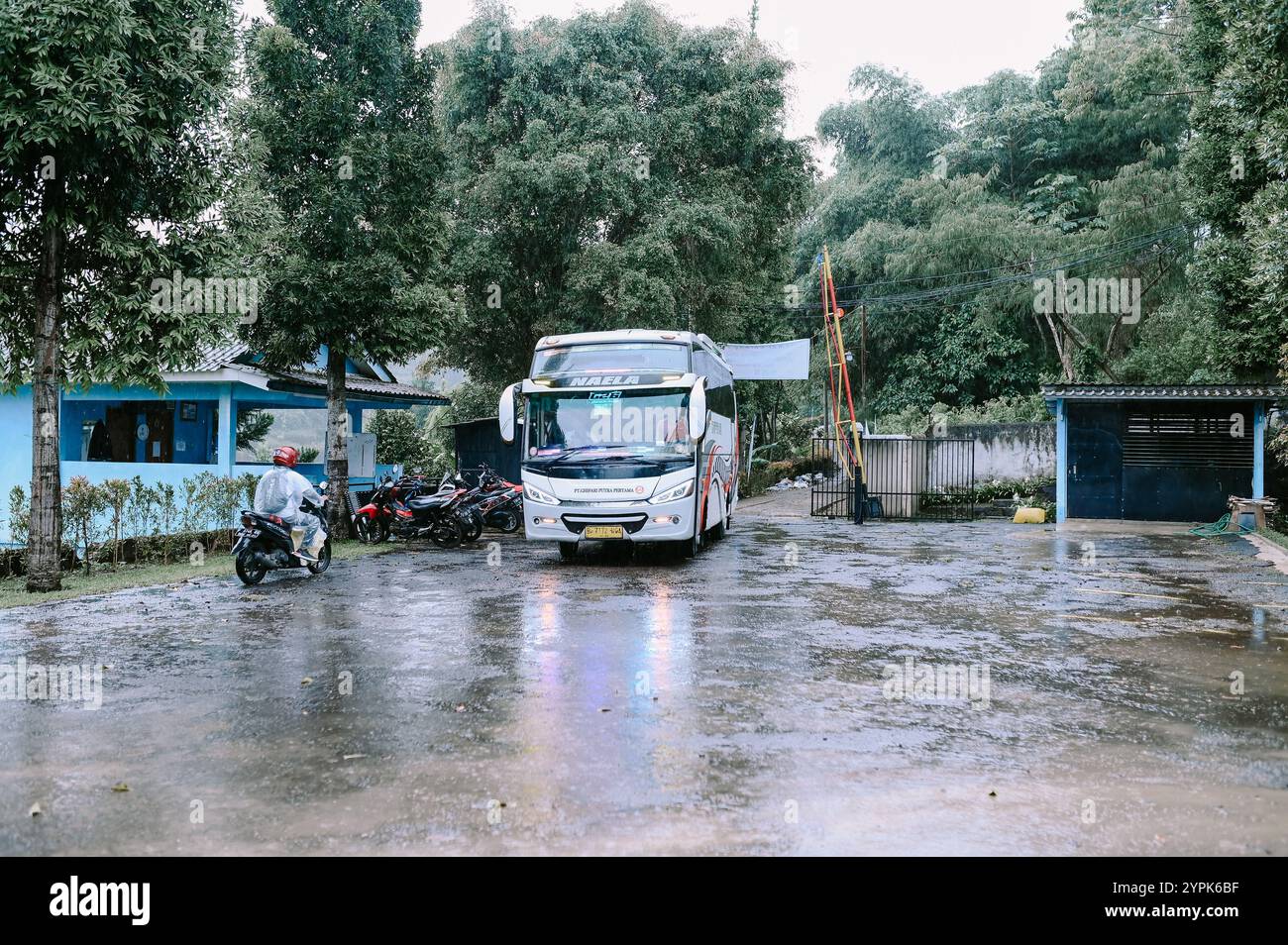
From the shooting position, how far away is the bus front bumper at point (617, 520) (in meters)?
14.0

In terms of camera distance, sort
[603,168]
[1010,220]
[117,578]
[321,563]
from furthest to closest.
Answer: [1010,220] → [603,168] → [321,563] → [117,578]

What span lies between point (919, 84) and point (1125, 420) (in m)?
25.9

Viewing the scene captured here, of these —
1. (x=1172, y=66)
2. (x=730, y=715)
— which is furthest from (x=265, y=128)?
(x=1172, y=66)

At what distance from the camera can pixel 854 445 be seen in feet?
77.0

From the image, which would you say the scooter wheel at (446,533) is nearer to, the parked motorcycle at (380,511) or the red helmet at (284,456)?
the parked motorcycle at (380,511)

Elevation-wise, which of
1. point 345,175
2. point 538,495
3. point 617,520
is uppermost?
point 345,175

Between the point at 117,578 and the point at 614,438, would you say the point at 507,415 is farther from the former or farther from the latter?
the point at 117,578

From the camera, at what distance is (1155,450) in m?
21.4

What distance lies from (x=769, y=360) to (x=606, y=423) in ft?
47.6

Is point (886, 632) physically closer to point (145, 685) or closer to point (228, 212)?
point (145, 685)

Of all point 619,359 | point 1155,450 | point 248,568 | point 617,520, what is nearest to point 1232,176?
point 1155,450

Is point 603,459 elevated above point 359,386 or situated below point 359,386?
below

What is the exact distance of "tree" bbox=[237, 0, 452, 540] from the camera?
16.7 m

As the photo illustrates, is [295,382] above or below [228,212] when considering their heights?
below
